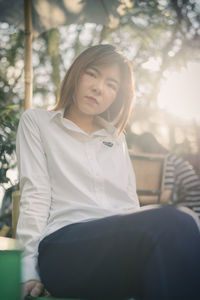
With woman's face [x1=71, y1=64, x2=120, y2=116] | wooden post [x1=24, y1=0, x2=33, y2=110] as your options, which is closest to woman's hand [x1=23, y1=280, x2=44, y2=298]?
woman's face [x1=71, y1=64, x2=120, y2=116]

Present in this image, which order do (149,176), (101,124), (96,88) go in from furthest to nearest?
(149,176) < (101,124) < (96,88)

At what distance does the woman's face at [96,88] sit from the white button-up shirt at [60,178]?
0.54 feet

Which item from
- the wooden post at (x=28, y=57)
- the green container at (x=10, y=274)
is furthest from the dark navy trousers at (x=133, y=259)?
the wooden post at (x=28, y=57)

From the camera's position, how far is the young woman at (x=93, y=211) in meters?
0.91

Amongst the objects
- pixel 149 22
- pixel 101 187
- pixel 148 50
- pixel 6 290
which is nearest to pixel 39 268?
pixel 101 187

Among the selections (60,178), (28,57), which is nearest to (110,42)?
(28,57)

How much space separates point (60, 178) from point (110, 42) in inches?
169

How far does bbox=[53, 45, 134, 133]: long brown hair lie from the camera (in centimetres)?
169

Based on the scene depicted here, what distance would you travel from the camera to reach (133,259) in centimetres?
94

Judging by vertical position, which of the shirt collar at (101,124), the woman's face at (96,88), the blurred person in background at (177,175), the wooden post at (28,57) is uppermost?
the wooden post at (28,57)

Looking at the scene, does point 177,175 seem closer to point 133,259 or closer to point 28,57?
point 28,57

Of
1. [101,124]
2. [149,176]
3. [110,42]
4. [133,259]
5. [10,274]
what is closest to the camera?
[10,274]

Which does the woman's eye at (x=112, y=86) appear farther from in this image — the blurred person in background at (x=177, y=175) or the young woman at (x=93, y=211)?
the blurred person in background at (x=177, y=175)

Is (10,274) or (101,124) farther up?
(101,124)
